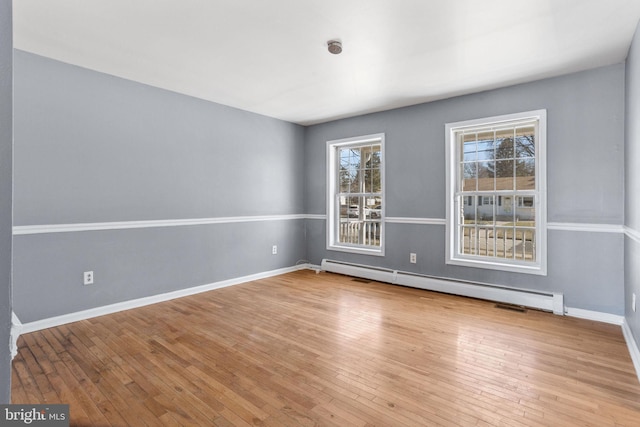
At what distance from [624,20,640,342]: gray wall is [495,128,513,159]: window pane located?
1015mm

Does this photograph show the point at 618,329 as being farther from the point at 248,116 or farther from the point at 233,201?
the point at 248,116

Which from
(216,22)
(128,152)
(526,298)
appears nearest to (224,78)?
(216,22)

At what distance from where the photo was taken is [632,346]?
2.50 m

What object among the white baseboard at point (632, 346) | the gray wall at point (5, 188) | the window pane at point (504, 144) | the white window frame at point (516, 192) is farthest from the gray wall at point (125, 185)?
the white baseboard at point (632, 346)

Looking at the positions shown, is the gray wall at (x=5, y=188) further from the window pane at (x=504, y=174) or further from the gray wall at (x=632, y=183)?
the window pane at (x=504, y=174)

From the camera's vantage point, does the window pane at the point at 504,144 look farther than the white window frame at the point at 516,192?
Yes

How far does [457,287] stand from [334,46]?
3100 mm

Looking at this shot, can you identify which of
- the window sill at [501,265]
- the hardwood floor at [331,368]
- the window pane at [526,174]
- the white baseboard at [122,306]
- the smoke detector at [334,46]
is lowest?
the hardwood floor at [331,368]

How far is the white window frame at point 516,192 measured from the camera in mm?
3508

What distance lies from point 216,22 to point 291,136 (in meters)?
3.10

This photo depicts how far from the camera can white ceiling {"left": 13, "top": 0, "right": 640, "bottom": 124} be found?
2279 millimetres

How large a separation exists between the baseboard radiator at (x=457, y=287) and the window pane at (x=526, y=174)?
1178mm

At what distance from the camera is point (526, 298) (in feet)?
11.6

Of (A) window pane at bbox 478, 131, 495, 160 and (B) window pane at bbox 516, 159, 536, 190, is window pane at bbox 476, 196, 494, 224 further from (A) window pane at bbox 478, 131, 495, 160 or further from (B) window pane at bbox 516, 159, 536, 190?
(A) window pane at bbox 478, 131, 495, 160
